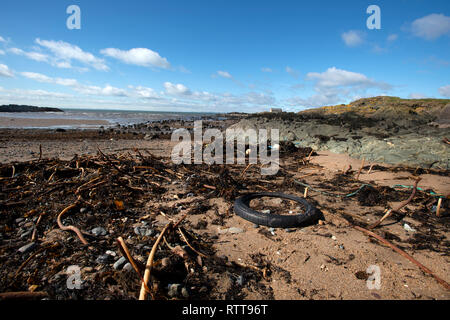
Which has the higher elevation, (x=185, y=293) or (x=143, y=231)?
(x=143, y=231)

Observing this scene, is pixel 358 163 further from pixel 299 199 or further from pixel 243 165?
pixel 299 199

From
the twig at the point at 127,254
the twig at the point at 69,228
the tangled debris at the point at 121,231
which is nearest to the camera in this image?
the twig at the point at 127,254

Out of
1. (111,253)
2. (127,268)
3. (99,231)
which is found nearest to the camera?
(127,268)

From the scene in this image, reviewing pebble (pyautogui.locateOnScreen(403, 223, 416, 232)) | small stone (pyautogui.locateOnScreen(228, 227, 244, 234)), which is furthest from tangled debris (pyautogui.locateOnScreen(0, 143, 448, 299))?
small stone (pyautogui.locateOnScreen(228, 227, 244, 234))

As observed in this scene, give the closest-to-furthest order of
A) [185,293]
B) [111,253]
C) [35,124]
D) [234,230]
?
[185,293], [111,253], [234,230], [35,124]

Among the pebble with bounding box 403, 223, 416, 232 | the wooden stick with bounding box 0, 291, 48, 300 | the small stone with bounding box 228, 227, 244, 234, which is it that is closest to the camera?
the wooden stick with bounding box 0, 291, 48, 300

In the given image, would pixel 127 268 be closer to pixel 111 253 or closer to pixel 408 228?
pixel 111 253

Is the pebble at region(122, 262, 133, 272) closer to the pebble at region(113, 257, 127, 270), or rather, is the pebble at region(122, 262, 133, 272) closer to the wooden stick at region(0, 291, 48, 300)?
the pebble at region(113, 257, 127, 270)

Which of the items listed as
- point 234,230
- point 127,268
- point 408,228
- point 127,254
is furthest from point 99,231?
point 408,228

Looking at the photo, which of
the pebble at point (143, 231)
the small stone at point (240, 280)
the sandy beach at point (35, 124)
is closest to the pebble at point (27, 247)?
the pebble at point (143, 231)
